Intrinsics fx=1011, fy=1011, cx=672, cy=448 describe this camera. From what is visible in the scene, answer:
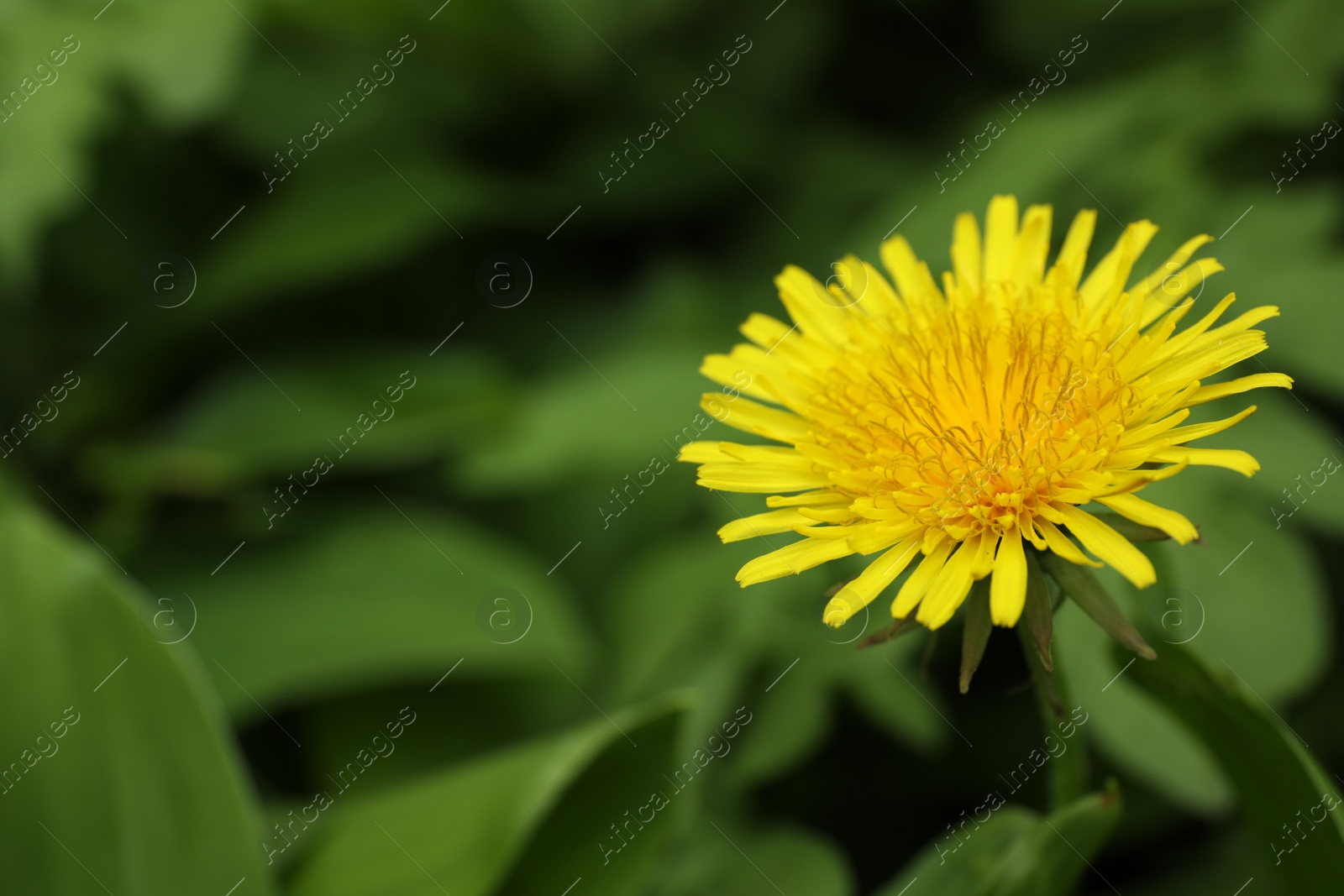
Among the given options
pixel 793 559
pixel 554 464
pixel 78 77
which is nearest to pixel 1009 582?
Answer: pixel 793 559

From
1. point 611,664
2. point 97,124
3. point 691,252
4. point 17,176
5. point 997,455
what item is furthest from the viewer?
point 691,252

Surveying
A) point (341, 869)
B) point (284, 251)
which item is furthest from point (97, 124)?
point (341, 869)

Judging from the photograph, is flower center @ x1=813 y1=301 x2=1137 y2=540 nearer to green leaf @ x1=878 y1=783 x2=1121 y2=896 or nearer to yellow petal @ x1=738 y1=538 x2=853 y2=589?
yellow petal @ x1=738 y1=538 x2=853 y2=589

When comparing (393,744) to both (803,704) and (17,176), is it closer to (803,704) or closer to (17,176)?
(803,704)

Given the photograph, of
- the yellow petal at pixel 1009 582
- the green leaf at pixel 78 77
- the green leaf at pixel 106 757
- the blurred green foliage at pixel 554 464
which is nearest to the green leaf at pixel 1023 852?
the blurred green foliage at pixel 554 464

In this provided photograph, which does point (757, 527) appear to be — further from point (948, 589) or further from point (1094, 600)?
point (1094, 600)

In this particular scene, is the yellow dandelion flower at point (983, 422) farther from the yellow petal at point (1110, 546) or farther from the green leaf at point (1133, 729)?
the green leaf at point (1133, 729)

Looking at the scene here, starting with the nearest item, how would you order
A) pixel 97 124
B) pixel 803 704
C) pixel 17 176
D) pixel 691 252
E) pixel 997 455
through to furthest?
1. pixel 997 455
2. pixel 803 704
3. pixel 17 176
4. pixel 97 124
5. pixel 691 252
